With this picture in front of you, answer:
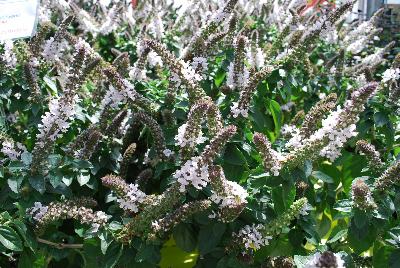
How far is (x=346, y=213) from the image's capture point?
8.49 ft

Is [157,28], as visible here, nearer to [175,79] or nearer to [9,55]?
[9,55]

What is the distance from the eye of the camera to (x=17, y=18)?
3248 mm

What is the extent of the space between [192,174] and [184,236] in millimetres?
430

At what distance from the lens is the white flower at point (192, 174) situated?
234 centimetres

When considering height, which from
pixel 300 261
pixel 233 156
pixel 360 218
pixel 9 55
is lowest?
pixel 300 261

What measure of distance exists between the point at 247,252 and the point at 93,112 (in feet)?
3.96

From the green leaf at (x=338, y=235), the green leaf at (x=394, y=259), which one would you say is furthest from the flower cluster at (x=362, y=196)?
the green leaf at (x=338, y=235)

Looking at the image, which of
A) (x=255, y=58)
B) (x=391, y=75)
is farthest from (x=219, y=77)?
(x=391, y=75)

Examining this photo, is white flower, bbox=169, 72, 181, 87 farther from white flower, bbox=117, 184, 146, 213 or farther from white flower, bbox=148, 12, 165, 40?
white flower, bbox=148, 12, 165, 40

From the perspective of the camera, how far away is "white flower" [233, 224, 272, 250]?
2.56 metres

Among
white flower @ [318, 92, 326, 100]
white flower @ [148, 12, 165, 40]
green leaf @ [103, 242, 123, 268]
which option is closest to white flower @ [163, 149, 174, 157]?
green leaf @ [103, 242, 123, 268]

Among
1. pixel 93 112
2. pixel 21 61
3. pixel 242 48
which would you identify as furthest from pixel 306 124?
pixel 21 61

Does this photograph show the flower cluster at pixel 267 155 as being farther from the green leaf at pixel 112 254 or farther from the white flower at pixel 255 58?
the white flower at pixel 255 58

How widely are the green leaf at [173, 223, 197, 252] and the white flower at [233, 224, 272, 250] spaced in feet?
0.69
